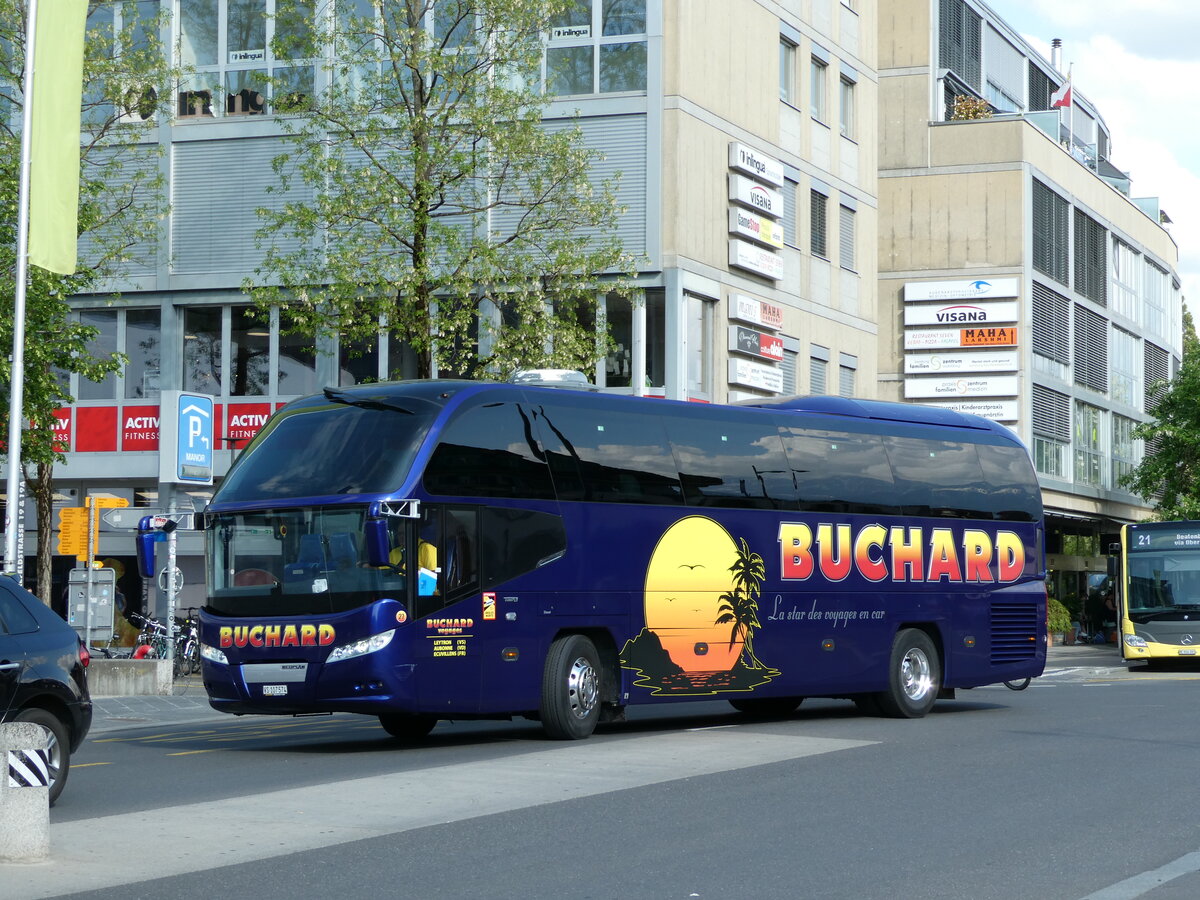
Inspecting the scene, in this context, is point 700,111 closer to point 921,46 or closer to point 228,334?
point 228,334

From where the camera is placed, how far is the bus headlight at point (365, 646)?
50.0ft

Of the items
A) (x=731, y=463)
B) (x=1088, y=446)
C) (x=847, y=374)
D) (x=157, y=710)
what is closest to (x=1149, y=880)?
(x=731, y=463)

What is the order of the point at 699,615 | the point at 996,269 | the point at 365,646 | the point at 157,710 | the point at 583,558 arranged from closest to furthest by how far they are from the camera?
the point at 365,646 < the point at 583,558 < the point at 699,615 < the point at 157,710 < the point at 996,269

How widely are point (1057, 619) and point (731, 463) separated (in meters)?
30.9

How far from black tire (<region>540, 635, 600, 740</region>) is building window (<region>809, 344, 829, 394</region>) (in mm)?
24488

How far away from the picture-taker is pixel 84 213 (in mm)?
28156

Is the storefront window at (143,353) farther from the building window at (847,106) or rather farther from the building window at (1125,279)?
the building window at (1125,279)

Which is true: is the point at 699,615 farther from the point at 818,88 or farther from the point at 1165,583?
the point at 818,88

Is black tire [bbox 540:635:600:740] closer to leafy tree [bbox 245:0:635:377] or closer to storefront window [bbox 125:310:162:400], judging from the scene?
leafy tree [bbox 245:0:635:377]

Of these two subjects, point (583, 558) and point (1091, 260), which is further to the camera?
point (1091, 260)

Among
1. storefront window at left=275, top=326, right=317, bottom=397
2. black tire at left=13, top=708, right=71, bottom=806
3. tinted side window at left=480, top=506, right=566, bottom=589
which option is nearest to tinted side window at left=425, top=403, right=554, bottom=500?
tinted side window at left=480, top=506, right=566, bottom=589

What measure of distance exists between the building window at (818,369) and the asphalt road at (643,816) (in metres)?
23.0

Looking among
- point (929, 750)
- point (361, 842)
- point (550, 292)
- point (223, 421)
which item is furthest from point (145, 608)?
point (361, 842)

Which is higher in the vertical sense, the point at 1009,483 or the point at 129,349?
the point at 129,349
